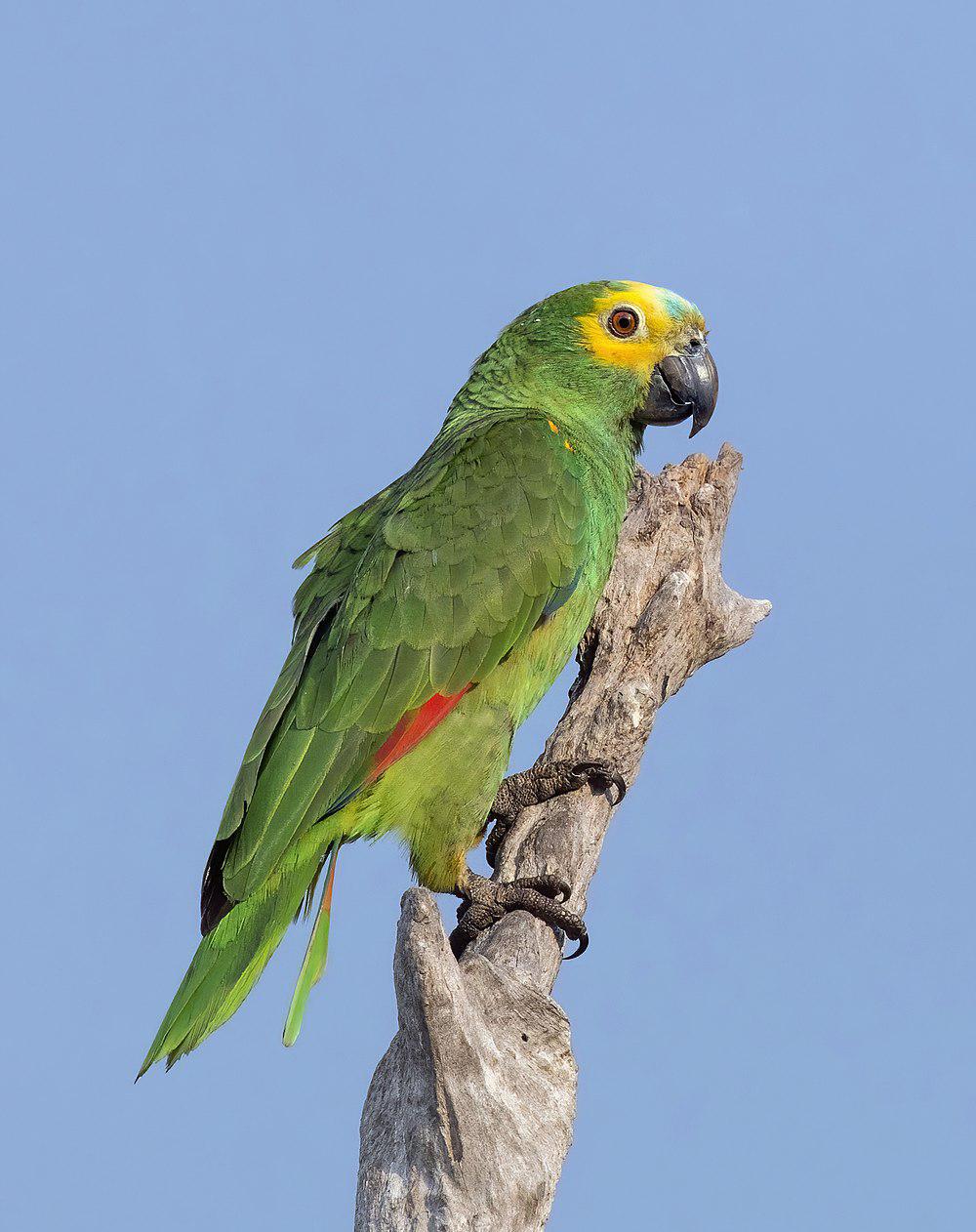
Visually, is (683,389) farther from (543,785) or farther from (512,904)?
(512,904)

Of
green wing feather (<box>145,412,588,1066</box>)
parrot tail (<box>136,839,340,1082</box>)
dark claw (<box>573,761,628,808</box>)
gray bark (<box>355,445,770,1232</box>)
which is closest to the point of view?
gray bark (<box>355,445,770,1232</box>)

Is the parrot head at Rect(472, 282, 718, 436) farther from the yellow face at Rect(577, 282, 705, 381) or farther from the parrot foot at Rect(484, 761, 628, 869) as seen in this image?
the parrot foot at Rect(484, 761, 628, 869)

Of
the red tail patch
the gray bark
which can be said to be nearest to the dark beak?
the red tail patch

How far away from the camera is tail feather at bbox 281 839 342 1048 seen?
3592 mm

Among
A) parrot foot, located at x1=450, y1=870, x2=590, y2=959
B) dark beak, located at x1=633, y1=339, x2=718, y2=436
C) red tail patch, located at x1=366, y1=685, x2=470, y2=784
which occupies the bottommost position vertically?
parrot foot, located at x1=450, y1=870, x2=590, y2=959

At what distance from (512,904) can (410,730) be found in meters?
0.61

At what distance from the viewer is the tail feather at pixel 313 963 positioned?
359 cm

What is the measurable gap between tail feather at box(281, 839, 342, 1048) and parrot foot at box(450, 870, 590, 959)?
398 millimetres

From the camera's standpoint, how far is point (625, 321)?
441 cm

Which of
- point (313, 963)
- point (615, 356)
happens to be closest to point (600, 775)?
point (313, 963)

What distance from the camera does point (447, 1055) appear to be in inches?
A: 105

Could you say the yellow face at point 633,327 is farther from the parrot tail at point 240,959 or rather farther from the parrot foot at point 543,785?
the parrot tail at point 240,959

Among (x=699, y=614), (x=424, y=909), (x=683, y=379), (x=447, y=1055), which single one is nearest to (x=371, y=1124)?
(x=447, y=1055)

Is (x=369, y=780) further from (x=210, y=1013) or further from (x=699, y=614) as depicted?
(x=699, y=614)
